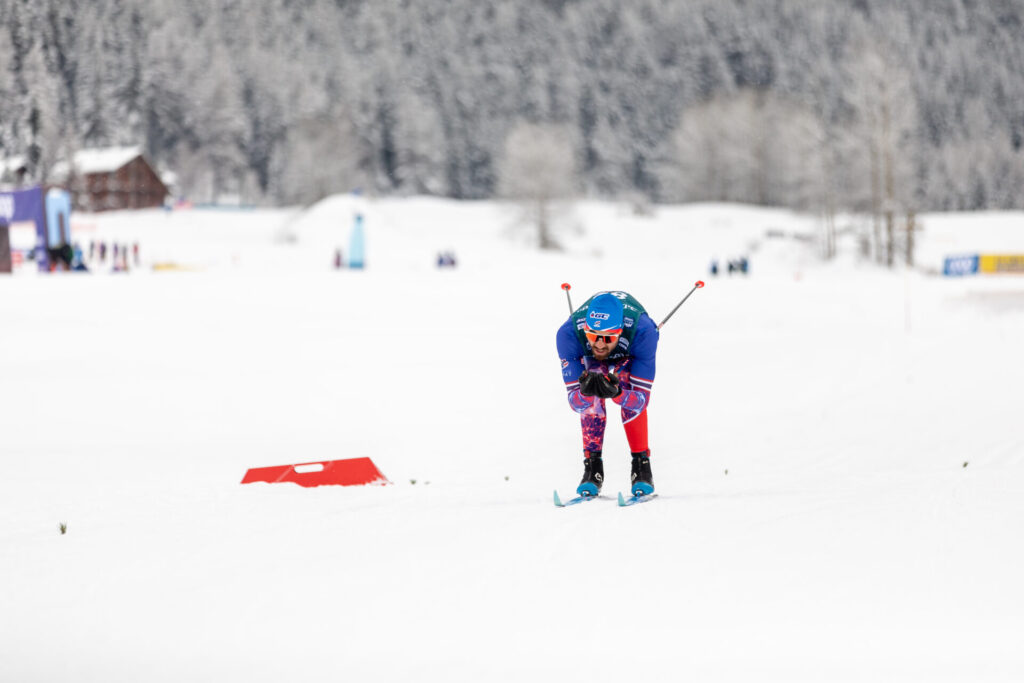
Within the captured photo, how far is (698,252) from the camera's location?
61.7m

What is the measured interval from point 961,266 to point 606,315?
40512 mm

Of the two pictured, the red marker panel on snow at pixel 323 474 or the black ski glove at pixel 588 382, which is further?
the red marker panel on snow at pixel 323 474

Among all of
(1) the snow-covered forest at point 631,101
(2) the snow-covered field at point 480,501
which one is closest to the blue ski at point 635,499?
(2) the snow-covered field at point 480,501

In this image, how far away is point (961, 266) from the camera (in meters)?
40.9

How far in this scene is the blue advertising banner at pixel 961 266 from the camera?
40594mm

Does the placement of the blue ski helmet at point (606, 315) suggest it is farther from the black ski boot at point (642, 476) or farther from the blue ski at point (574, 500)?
the blue ski at point (574, 500)

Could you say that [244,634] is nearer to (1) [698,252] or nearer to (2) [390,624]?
(2) [390,624]

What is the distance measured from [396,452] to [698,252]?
2120 inches

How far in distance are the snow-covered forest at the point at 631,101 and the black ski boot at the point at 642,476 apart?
3648 cm

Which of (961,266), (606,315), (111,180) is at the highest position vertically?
(111,180)

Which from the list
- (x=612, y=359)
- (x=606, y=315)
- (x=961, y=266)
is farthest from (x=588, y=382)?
(x=961, y=266)

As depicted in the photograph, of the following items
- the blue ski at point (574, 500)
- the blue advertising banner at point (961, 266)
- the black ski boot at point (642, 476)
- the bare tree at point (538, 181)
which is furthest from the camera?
the bare tree at point (538, 181)

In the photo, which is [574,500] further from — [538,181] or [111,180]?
[538,181]

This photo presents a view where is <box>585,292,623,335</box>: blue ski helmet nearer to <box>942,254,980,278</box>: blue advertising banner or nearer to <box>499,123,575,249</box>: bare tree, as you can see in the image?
<box>942,254,980,278</box>: blue advertising banner
